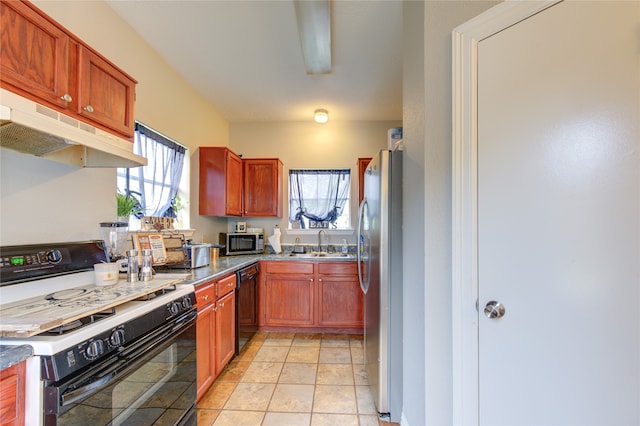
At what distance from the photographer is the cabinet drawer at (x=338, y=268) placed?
3.05m

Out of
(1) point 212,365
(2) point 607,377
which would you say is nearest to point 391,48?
(2) point 607,377

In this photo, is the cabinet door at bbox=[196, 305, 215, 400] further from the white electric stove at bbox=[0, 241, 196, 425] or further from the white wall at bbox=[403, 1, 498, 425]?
the white wall at bbox=[403, 1, 498, 425]

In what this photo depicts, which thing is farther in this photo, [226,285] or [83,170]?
[226,285]

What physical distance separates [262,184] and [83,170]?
2146mm

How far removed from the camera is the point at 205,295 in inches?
72.8

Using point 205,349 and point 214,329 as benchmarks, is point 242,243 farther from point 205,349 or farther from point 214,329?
point 205,349

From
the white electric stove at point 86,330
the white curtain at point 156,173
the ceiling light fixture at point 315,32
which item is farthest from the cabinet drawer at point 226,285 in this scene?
the ceiling light fixture at point 315,32

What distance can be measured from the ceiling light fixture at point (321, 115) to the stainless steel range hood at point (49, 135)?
247 centimetres

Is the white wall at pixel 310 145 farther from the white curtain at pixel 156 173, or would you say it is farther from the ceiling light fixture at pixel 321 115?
the white curtain at pixel 156 173

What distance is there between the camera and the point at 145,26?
2041mm

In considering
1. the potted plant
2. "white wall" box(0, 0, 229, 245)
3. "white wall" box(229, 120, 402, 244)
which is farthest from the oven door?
"white wall" box(229, 120, 402, 244)

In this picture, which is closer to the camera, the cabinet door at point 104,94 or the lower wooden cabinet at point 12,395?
the lower wooden cabinet at point 12,395

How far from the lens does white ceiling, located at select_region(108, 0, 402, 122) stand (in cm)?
189

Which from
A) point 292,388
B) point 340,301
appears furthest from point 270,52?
point 292,388
